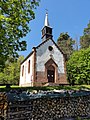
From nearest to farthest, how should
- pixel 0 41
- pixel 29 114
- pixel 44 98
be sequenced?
pixel 29 114 < pixel 44 98 < pixel 0 41

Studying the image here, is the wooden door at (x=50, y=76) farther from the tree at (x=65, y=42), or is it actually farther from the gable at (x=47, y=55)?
the tree at (x=65, y=42)

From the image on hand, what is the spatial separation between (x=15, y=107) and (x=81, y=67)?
2802 cm

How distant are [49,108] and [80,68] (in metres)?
26.0

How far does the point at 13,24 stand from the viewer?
1557 cm

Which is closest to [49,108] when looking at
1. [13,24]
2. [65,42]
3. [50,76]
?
[13,24]

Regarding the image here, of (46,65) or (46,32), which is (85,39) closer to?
(46,32)

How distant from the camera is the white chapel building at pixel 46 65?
30156 mm

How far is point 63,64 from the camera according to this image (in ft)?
107

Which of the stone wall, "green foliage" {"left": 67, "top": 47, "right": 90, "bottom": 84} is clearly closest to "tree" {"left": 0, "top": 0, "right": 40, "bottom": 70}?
the stone wall

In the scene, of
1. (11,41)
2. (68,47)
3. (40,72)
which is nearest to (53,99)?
(11,41)

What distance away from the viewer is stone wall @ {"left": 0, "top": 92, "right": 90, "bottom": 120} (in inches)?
281

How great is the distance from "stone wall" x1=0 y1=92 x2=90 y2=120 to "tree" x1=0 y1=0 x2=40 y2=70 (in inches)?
291

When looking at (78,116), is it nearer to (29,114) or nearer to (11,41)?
(29,114)

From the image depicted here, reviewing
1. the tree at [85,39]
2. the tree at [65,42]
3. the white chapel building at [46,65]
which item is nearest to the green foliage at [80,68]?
the white chapel building at [46,65]
